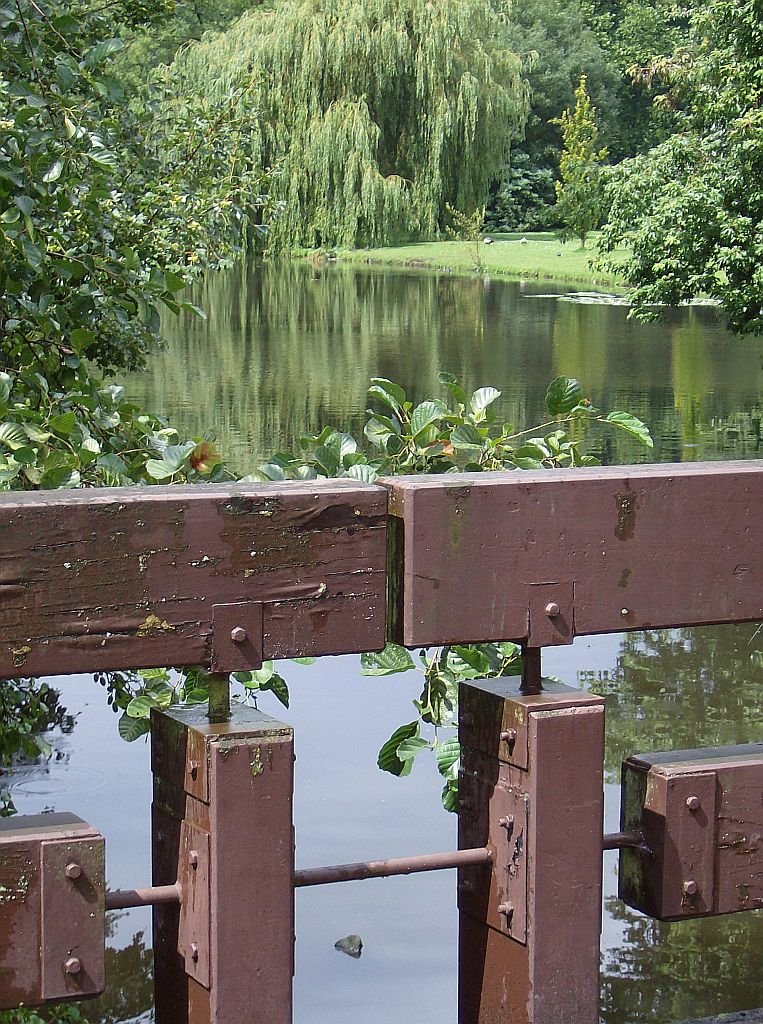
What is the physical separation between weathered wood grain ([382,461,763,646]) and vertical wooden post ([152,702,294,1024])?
0.18m

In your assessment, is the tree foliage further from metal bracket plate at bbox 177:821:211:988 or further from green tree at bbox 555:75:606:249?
green tree at bbox 555:75:606:249

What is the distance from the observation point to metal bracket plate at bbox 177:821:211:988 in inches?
50.3

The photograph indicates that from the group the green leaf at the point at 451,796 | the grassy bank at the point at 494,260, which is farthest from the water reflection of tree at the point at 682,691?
the grassy bank at the point at 494,260

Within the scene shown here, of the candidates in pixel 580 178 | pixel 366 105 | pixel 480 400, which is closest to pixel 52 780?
pixel 480 400

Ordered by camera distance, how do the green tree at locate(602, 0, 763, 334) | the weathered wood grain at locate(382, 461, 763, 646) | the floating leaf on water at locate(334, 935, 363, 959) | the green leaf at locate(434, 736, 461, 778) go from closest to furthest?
the weathered wood grain at locate(382, 461, 763, 646)
the green leaf at locate(434, 736, 461, 778)
the floating leaf on water at locate(334, 935, 363, 959)
the green tree at locate(602, 0, 763, 334)

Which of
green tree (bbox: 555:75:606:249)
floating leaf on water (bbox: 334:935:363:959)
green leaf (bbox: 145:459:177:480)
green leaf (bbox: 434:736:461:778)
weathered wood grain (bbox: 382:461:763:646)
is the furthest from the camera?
green tree (bbox: 555:75:606:249)

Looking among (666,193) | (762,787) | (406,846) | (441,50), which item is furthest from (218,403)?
(441,50)

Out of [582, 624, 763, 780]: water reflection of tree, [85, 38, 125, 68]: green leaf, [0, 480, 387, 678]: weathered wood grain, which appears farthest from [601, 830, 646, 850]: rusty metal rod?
[582, 624, 763, 780]: water reflection of tree

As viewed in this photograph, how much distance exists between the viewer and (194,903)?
Result: 1.30 m

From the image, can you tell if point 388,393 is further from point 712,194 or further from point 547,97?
point 547,97

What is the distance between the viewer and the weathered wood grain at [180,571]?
3.96 feet

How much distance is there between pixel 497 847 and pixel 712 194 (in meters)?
13.7

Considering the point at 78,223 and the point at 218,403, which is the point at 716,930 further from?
the point at 218,403

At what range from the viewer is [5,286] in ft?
9.98
